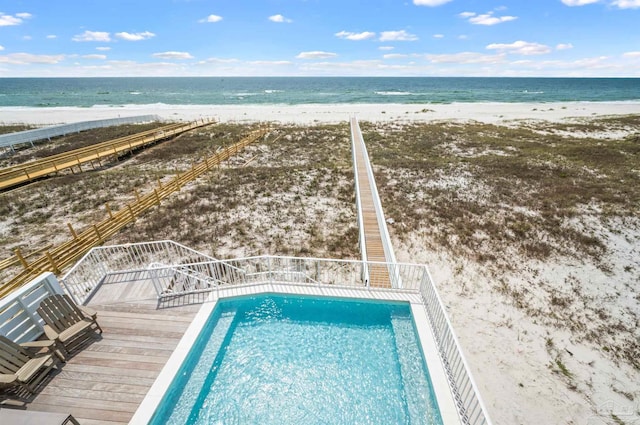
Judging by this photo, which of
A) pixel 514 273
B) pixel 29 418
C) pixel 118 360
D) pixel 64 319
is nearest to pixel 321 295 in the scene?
pixel 118 360

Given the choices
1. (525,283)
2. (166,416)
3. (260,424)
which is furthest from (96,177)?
(525,283)

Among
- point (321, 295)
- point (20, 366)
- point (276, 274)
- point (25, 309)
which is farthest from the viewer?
point (276, 274)

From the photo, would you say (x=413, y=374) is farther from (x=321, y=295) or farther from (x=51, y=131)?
→ (x=51, y=131)

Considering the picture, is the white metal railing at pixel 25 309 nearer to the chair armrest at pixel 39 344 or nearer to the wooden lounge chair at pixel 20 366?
the chair armrest at pixel 39 344

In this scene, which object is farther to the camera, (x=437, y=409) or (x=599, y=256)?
(x=599, y=256)

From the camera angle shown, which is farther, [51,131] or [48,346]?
[51,131]

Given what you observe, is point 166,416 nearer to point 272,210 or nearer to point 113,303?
point 113,303
